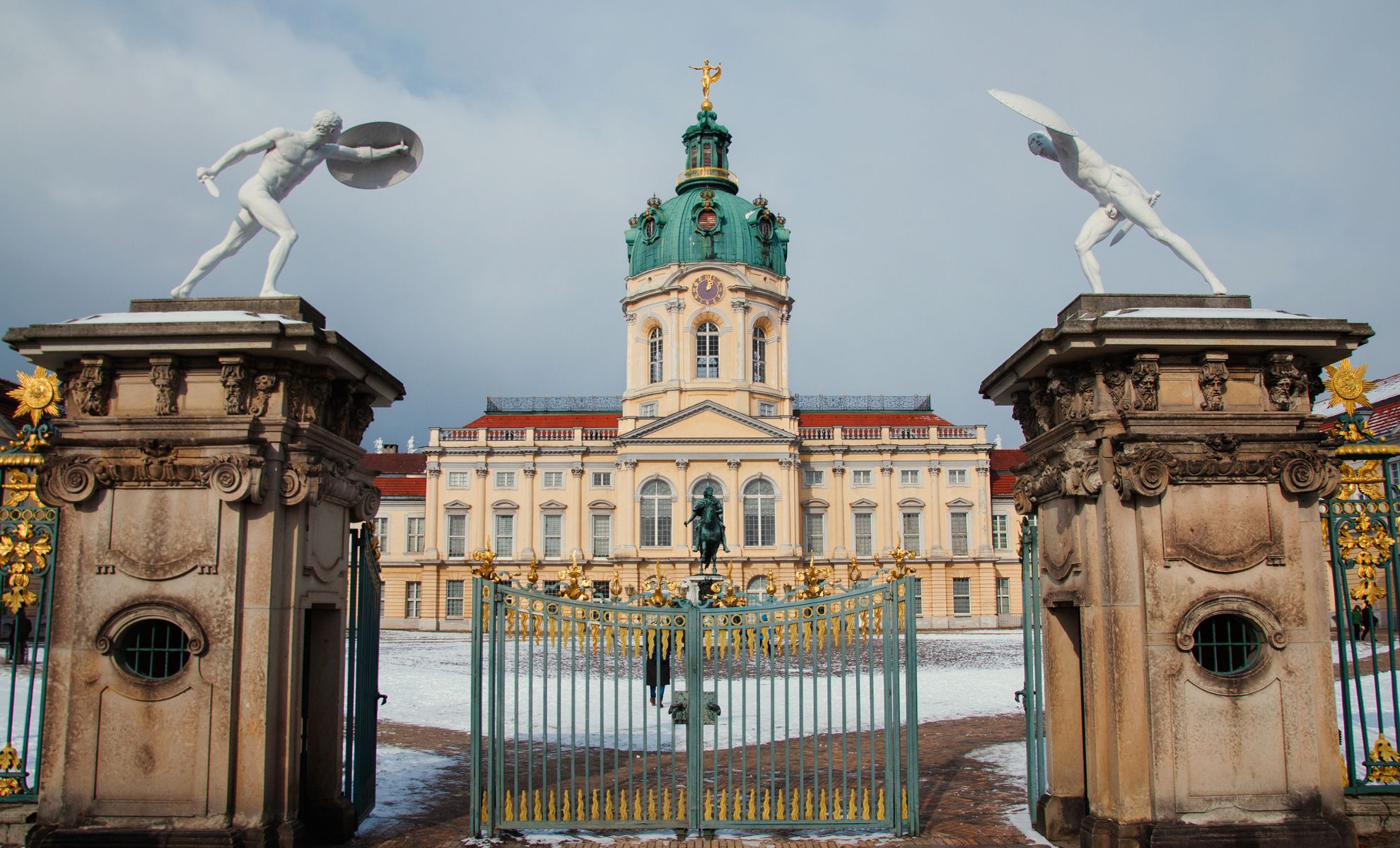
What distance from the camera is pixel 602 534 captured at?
59062 mm

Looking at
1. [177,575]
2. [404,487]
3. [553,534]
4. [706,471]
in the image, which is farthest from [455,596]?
[177,575]

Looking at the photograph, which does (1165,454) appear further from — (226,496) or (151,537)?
(151,537)

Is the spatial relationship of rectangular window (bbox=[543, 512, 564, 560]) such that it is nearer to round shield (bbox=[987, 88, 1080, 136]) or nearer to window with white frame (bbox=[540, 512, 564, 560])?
window with white frame (bbox=[540, 512, 564, 560])

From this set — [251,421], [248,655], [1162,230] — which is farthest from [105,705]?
[1162,230]

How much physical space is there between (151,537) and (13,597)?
4.47 feet

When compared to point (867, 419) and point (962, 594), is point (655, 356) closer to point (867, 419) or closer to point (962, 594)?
point (867, 419)

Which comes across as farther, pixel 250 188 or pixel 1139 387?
pixel 250 188

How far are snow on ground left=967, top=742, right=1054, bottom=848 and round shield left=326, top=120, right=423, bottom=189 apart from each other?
7.40m

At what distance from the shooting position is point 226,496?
7680mm

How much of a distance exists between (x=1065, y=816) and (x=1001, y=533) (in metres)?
53.8

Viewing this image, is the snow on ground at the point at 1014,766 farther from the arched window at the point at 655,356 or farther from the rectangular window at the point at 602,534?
the arched window at the point at 655,356

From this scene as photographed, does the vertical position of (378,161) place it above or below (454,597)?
above

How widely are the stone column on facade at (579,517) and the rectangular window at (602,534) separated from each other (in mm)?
280

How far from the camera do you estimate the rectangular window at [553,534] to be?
59.1 metres
